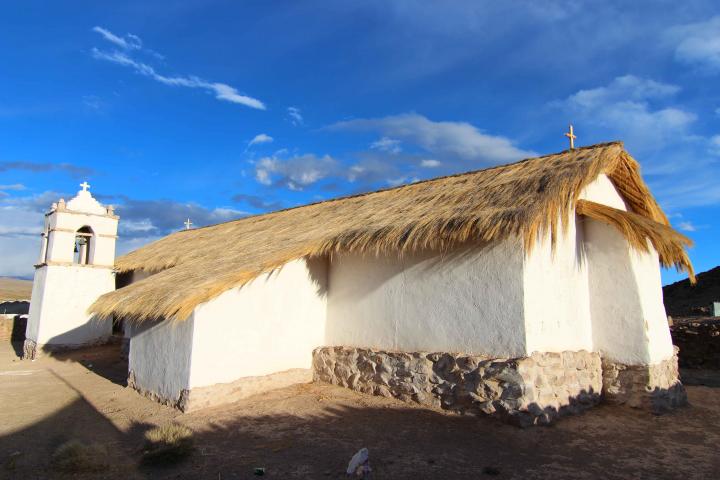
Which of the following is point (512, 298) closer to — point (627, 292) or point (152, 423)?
point (627, 292)

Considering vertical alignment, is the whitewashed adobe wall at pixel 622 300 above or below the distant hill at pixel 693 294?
below

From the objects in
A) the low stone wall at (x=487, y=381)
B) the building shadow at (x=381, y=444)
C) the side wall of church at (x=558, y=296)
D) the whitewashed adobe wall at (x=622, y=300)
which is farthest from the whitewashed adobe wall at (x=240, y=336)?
the whitewashed adobe wall at (x=622, y=300)

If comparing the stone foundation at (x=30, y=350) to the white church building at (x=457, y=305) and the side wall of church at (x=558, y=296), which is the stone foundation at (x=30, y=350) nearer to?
the white church building at (x=457, y=305)

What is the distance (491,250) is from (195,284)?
13.9 ft

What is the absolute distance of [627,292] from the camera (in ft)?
22.6

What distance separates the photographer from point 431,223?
670 centimetres

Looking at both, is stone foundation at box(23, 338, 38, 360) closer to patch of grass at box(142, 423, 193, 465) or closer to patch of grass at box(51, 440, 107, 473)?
patch of grass at box(51, 440, 107, 473)

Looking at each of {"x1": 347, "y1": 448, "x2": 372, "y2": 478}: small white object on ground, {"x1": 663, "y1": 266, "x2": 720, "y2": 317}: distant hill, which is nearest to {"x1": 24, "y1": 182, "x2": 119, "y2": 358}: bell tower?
{"x1": 347, "y1": 448, "x2": 372, "y2": 478}: small white object on ground

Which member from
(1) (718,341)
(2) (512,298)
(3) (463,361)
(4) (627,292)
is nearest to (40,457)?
(3) (463,361)

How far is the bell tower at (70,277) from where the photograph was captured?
1195cm

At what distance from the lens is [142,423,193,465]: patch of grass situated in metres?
4.86

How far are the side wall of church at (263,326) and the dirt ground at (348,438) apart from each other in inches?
19.7

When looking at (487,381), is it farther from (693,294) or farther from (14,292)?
(14,292)

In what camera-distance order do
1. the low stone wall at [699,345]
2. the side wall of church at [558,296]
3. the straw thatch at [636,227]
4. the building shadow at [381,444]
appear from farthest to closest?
the low stone wall at [699,345] → the straw thatch at [636,227] → the side wall of church at [558,296] → the building shadow at [381,444]
